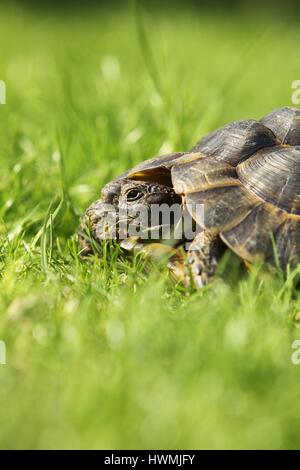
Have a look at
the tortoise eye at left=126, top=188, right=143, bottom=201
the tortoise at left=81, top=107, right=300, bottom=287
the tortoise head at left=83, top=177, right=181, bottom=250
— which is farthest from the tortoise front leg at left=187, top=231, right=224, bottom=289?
the tortoise eye at left=126, top=188, right=143, bottom=201

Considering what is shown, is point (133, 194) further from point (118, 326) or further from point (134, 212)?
point (118, 326)

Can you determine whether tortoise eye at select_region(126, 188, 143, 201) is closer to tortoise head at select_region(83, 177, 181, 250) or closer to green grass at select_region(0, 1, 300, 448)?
tortoise head at select_region(83, 177, 181, 250)

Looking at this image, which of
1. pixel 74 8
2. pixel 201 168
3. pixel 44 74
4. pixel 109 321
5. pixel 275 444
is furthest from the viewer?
pixel 74 8

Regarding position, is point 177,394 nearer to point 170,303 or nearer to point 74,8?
point 170,303

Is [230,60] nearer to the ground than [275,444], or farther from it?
nearer to the ground

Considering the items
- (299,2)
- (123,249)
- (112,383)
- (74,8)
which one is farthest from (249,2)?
(112,383)

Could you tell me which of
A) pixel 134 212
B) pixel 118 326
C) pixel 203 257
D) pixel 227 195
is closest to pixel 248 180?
pixel 227 195
